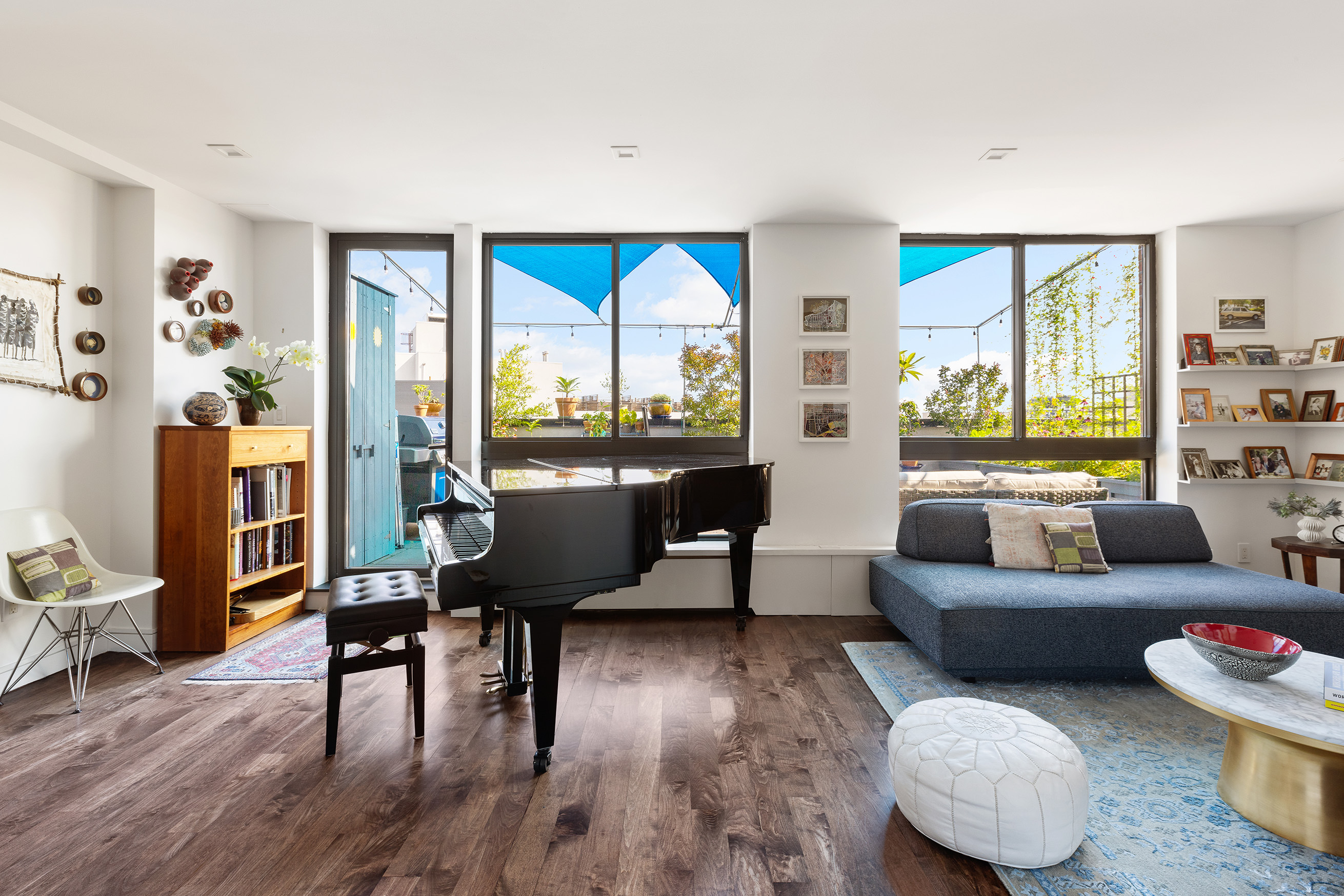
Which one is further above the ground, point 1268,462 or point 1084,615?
point 1268,462

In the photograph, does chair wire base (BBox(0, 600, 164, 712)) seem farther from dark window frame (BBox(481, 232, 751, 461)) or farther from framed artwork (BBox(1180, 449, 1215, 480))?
framed artwork (BBox(1180, 449, 1215, 480))

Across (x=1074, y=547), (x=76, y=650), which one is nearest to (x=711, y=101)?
(x=1074, y=547)

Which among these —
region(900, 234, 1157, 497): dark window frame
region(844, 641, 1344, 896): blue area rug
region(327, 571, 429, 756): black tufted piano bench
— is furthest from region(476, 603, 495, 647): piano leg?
region(900, 234, 1157, 497): dark window frame

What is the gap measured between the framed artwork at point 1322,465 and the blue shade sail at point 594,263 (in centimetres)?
241

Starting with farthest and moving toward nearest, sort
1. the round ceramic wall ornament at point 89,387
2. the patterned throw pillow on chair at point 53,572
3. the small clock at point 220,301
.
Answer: the small clock at point 220,301, the round ceramic wall ornament at point 89,387, the patterned throw pillow on chair at point 53,572

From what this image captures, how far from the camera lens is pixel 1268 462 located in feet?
13.9

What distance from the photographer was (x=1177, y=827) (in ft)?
6.40

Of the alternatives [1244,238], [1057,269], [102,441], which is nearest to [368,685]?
[102,441]

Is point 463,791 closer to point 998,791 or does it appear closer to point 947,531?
point 998,791

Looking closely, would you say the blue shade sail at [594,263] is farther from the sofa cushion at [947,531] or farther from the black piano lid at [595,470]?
the sofa cushion at [947,531]

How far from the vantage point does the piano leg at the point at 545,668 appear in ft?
7.45

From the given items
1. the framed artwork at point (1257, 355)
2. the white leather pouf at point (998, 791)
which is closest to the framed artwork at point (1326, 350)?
the framed artwork at point (1257, 355)

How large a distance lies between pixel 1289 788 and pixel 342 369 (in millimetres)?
5039

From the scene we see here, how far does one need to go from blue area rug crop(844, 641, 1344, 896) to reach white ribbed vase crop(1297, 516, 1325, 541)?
1780mm
